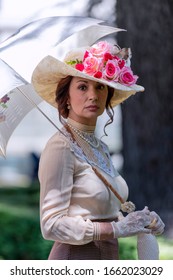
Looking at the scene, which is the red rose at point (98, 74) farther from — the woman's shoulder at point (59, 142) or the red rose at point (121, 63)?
the woman's shoulder at point (59, 142)

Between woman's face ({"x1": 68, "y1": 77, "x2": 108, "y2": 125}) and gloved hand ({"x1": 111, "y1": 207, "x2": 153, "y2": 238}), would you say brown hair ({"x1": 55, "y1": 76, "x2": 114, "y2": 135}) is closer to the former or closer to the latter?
woman's face ({"x1": 68, "y1": 77, "x2": 108, "y2": 125})

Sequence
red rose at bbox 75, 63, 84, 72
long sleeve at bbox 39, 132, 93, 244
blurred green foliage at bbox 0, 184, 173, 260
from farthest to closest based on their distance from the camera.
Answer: blurred green foliage at bbox 0, 184, 173, 260
red rose at bbox 75, 63, 84, 72
long sleeve at bbox 39, 132, 93, 244

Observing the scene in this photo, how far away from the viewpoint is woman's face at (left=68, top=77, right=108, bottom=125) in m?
2.69

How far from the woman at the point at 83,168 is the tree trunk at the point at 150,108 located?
1.30 m

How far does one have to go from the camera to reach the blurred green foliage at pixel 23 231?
3695mm

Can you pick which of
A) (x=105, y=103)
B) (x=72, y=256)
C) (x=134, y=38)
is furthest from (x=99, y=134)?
(x=134, y=38)

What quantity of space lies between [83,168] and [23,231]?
1.40 metres

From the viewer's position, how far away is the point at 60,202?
2566 mm

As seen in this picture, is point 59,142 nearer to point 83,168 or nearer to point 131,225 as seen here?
point 83,168

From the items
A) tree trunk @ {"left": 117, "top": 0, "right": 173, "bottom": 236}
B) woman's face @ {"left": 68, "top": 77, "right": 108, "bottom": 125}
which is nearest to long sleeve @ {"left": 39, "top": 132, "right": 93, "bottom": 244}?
woman's face @ {"left": 68, "top": 77, "right": 108, "bottom": 125}

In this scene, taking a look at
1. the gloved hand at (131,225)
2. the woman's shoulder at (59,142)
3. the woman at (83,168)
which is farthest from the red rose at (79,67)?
the gloved hand at (131,225)

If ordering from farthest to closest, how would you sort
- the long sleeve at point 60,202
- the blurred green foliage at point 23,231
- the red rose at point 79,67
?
1. the blurred green foliage at point 23,231
2. the red rose at point 79,67
3. the long sleeve at point 60,202
